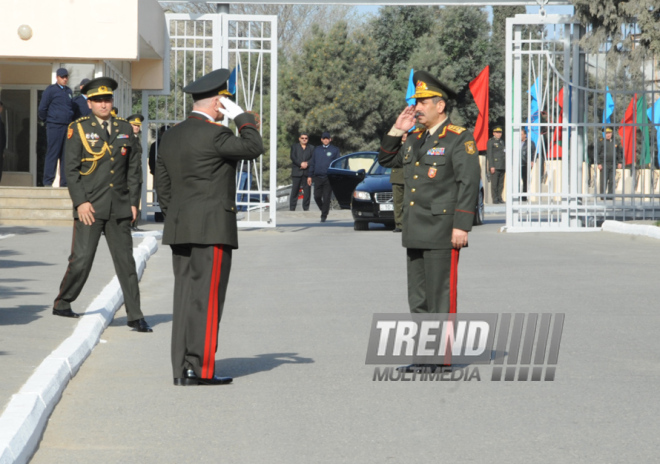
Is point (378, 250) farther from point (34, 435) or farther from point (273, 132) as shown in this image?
point (34, 435)

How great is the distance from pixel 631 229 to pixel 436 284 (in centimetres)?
1384

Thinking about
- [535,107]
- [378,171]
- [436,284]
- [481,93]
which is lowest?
[436,284]

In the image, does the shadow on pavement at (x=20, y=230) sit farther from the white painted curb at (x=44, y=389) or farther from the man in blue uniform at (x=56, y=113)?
the white painted curb at (x=44, y=389)

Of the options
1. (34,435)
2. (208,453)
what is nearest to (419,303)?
(208,453)

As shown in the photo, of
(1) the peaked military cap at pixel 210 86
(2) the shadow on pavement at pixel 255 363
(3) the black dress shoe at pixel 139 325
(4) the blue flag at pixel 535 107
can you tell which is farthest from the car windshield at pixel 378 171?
(1) the peaked military cap at pixel 210 86

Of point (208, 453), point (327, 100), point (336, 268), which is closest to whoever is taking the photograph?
point (208, 453)

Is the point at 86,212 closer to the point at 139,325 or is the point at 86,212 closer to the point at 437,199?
the point at 139,325

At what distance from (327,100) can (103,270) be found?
1334 inches

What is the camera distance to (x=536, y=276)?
1297cm

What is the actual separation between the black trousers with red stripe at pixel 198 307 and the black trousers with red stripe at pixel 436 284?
1250 mm

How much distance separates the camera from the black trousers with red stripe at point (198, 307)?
22.6ft

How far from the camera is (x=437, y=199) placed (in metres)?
7.19

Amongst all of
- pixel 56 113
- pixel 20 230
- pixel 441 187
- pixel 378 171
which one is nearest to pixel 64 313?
pixel 441 187

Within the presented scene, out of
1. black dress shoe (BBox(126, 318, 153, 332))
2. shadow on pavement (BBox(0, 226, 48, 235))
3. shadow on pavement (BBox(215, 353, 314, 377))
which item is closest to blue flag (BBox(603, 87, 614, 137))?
shadow on pavement (BBox(0, 226, 48, 235))
